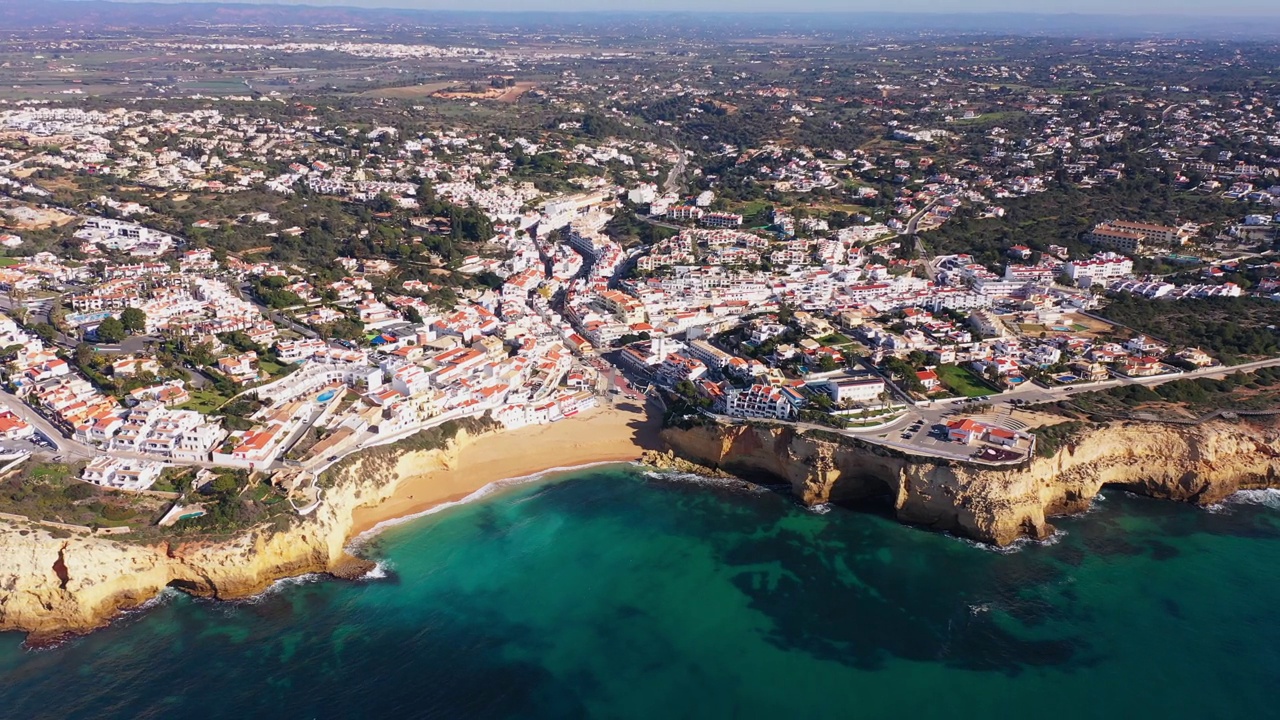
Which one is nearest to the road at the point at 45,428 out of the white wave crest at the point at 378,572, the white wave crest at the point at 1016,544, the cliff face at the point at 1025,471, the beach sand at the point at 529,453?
the beach sand at the point at 529,453

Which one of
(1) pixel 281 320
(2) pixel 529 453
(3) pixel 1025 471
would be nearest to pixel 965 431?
(3) pixel 1025 471

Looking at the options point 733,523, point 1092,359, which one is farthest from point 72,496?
point 1092,359

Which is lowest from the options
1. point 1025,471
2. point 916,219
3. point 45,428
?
point 45,428

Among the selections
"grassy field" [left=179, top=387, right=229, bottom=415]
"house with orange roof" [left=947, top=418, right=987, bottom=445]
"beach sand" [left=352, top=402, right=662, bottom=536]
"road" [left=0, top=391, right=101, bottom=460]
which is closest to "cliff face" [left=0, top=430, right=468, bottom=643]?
"beach sand" [left=352, top=402, right=662, bottom=536]

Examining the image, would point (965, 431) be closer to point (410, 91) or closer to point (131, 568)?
point (131, 568)

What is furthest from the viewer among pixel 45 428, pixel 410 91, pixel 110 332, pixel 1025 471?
pixel 410 91

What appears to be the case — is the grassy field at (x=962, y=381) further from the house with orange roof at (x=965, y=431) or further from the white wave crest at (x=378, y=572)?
the white wave crest at (x=378, y=572)
